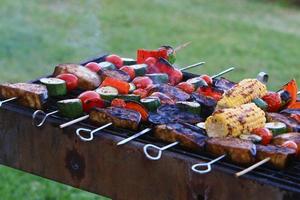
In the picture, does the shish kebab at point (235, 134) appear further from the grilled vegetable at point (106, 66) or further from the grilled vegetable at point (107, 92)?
the grilled vegetable at point (106, 66)

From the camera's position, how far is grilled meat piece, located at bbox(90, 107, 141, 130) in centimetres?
288

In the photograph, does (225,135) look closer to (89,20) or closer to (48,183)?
(48,183)

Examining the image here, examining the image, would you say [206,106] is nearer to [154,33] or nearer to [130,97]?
[130,97]

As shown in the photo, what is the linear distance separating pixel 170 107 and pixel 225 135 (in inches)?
14.0

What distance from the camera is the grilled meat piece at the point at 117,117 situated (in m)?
2.88

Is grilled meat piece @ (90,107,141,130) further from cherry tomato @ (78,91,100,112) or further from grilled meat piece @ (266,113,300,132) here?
grilled meat piece @ (266,113,300,132)

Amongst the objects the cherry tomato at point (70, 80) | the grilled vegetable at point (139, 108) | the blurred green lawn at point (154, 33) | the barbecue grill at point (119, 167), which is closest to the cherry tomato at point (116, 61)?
the cherry tomato at point (70, 80)

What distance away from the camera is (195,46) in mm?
9273

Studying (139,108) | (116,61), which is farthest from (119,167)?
(116,61)

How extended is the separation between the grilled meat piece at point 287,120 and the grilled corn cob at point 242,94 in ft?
0.45

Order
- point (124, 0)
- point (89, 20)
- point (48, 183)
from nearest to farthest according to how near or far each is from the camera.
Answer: point (48, 183) → point (89, 20) → point (124, 0)

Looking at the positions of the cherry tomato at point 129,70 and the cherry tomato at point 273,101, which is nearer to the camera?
the cherry tomato at point 273,101

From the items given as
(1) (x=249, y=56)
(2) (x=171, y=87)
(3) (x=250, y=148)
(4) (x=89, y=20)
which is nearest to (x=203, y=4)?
(4) (x=89, y=20)

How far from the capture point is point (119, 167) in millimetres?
2809
